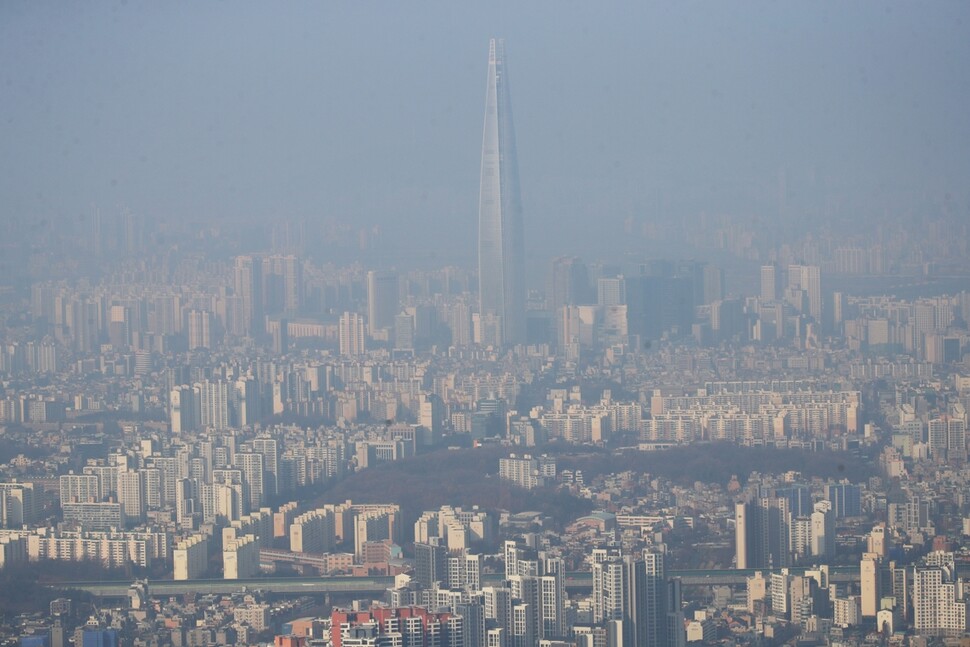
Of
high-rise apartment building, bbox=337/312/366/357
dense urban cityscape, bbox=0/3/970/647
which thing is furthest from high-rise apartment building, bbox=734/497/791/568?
high-rise apartment building, bbox=337/312/366/357

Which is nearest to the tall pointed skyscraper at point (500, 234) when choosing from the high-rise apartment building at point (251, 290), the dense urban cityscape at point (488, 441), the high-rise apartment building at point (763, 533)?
the dense urban cityscape at point (488, 441)

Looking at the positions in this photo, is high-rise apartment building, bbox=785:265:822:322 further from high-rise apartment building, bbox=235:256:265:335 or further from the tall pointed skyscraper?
high-rise apartment building, bbox=235:256:265:335

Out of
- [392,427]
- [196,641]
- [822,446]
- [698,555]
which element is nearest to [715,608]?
[698,555]

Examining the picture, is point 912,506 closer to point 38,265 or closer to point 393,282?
point 393,282

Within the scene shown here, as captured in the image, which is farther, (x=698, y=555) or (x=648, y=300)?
(x=648, y=300)

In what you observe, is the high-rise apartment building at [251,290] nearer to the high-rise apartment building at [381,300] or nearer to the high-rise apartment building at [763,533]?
the high-rise apartment building at [381,300]
